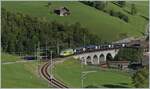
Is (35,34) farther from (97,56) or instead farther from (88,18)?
(88,18)

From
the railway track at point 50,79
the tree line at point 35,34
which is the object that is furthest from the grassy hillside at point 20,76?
the tree line at point 35,34

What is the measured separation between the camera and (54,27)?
116 meters

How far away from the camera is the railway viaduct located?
93.5 meters

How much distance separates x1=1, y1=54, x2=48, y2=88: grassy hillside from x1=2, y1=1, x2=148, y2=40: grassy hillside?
55.2 metres

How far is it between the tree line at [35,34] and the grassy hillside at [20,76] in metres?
26.9

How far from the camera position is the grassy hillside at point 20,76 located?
174 ft

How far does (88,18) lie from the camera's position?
128 m

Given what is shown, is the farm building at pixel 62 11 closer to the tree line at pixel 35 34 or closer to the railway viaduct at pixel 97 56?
the tree line at pixel 35 34

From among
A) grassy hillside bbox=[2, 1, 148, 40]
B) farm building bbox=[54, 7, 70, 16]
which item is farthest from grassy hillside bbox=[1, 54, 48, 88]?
farm building bbox=[54, 7, 70, 16]

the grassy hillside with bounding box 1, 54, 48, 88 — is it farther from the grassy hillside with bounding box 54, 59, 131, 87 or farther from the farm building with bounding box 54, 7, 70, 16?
the farm building with bounding box 54, 7, 70, 16

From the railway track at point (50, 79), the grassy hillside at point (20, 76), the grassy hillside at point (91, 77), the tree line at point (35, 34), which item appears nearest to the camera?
the grassy hillside at point (20, 76)

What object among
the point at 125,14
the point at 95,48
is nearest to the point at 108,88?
the point at 95,48

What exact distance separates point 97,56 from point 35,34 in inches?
598

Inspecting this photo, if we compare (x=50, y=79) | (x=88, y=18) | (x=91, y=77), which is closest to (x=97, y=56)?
(x=88, y=18)
